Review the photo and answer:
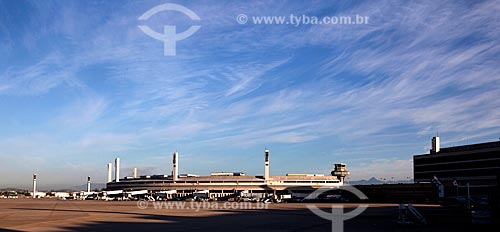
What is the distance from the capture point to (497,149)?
5546 inches

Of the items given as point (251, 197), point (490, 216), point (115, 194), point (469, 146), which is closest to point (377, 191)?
point (469, 146)

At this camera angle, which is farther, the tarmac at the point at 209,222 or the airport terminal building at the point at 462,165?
the airport terminal building at the point at 462,165

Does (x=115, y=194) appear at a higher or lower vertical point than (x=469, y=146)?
lower

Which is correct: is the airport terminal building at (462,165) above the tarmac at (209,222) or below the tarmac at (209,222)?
above

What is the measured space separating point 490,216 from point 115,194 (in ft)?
546

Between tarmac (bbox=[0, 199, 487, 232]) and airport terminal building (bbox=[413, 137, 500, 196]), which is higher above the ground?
airport terminal building (bbox=[413, 137, 500, 196])

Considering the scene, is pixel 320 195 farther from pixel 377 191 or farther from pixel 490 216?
pixel 490 216

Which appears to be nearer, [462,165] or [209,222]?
[209,222]

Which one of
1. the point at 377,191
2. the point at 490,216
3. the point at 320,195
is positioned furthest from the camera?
the point at 320,195

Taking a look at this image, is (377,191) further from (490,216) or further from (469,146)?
(490,216)

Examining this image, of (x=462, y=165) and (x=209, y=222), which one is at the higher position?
(x=462, y=165)

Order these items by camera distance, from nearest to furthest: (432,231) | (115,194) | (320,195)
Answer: (432,231) → (320,195) → (115,194)

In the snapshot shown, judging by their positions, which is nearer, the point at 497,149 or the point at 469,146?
the point at 497,149

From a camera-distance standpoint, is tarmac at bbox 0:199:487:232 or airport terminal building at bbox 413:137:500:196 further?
airport terminal building at bbox 413:137:500:196
